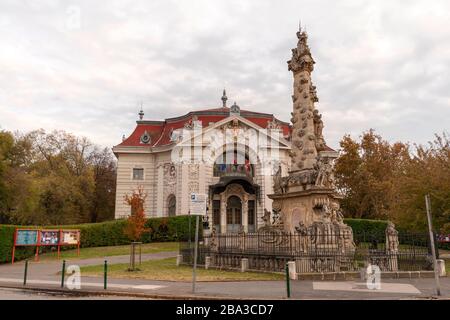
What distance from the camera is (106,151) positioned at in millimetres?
65500

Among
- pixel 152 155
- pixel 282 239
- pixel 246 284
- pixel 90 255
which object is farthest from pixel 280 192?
pixel 152 155

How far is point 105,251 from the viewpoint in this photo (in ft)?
108

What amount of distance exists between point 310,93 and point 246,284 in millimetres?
11413

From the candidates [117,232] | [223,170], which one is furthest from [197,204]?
[223,170]

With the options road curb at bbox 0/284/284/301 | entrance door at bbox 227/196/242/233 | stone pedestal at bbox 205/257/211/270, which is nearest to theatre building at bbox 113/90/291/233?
entrance door at bbox 227/196/242/233

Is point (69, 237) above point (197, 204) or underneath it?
underneath

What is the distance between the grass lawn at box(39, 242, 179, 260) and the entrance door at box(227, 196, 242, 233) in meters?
7.41

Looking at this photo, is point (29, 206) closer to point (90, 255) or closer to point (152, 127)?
point (90, 255)

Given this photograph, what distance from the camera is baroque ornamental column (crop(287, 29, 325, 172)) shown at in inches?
827

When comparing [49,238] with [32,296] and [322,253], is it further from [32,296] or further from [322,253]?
[322,253]

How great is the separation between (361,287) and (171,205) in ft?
112

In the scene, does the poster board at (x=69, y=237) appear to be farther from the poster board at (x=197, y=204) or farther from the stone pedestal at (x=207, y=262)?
the poster board at (x=197, y=204)

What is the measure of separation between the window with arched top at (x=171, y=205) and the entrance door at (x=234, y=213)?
6.12m

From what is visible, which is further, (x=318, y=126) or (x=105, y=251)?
(x=105, y=251)
